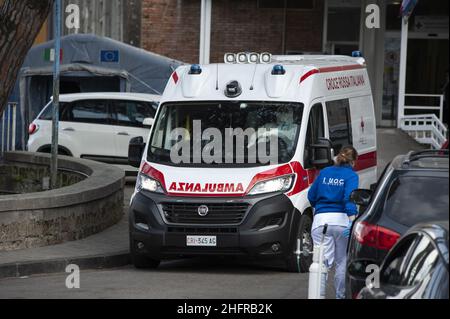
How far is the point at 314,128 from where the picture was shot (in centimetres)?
1423

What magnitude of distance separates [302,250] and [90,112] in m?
10.6

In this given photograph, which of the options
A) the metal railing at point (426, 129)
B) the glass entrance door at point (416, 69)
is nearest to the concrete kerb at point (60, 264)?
the metal railing at point (426, 129)

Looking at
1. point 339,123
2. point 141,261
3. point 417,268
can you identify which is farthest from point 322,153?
point 417,268

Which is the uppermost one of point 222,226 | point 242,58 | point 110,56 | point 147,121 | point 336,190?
point 242,58

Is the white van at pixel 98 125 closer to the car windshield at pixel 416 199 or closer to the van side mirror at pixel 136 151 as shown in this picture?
the van side mirror at pixel 136 151

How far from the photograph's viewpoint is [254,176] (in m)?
13.3

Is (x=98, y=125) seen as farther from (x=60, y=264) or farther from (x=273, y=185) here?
(x=273, y=185)

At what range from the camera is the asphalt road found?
11.6 m

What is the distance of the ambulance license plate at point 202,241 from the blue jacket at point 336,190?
1827 mm

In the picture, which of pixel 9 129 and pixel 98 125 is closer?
pixel 9 129

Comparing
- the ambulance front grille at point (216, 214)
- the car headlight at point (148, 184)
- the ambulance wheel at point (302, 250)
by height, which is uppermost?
the car headlight at point (148, 184)

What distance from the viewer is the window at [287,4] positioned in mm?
31422

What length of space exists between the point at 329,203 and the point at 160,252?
267 cm
